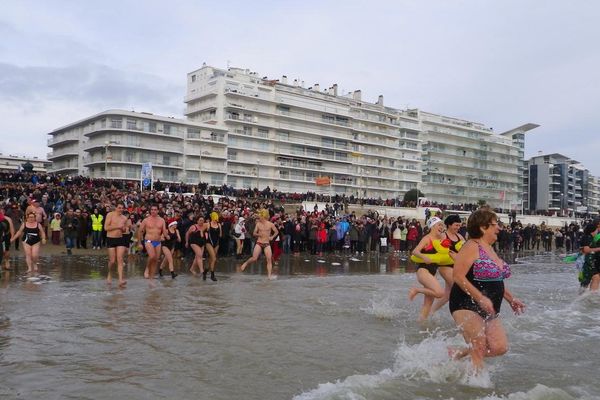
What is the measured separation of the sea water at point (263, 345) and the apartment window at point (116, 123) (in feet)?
207

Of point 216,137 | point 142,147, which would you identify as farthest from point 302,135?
point 142,147

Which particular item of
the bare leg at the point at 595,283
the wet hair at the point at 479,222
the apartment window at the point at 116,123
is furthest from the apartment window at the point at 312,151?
the wet hair at the point at 479,222

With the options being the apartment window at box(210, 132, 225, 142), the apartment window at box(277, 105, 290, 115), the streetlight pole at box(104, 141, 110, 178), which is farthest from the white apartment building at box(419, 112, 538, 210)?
the streetlight pole at box(104, 141, 110, 178)

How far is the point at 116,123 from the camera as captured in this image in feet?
236

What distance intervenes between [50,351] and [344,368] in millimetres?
3135

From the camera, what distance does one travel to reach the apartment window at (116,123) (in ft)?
235

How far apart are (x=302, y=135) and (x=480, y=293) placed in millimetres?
87033

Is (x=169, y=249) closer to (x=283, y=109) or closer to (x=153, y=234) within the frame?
(x=153, y=234)

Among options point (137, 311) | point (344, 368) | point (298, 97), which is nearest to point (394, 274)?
point (137, 311)

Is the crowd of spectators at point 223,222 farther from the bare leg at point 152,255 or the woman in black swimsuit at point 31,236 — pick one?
the bare leg at point 152,255

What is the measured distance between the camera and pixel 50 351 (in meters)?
6.05

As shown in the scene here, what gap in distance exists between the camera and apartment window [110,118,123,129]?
7169 cm

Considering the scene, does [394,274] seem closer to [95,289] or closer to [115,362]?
[95,289]

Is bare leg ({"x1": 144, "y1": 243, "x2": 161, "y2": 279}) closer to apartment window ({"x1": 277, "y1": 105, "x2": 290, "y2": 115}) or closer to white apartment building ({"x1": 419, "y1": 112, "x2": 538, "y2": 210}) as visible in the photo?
apartment window ({"x1": 277, "y1": 105, "x2": 290, "y2": 115})
